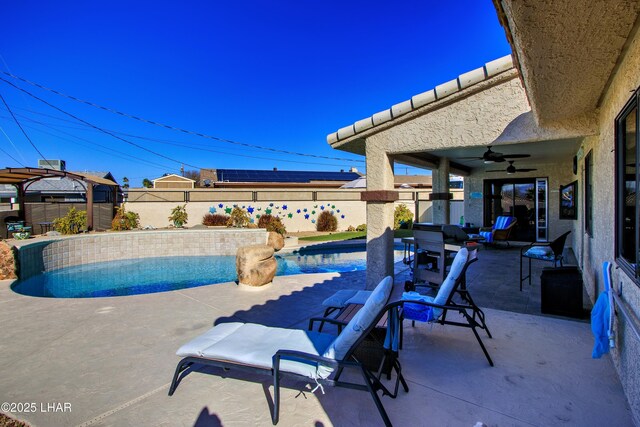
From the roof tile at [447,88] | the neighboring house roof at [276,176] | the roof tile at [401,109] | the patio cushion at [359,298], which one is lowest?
the patio cushion at [359,298]

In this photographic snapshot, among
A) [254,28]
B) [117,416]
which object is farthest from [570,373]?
[254,28]

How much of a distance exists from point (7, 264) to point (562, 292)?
12.0 m

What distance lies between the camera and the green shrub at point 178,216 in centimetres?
1775

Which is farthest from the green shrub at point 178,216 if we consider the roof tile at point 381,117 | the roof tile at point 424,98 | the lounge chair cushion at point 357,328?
the lounge chair cushion at point 357,328

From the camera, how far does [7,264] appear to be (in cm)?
805

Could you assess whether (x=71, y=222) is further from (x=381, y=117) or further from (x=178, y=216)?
(x=381, y=117)

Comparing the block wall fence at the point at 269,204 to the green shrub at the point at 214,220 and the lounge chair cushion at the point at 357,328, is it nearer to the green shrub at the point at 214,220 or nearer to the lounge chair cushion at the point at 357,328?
the green shrub at the point at 214,220

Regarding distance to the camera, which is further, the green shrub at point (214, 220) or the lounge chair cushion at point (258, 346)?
the green shrub at point (214, 220)

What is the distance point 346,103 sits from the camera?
3303 cm

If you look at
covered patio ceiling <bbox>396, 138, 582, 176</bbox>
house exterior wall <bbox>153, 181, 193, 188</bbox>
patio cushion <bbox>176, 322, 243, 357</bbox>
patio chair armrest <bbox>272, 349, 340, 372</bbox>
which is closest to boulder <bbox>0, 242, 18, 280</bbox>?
patio cushion <bbox>176, 322, 243, 357</bbox>

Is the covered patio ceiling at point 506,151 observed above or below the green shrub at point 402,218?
above

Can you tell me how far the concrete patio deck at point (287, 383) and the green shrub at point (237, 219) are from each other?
12463 mm

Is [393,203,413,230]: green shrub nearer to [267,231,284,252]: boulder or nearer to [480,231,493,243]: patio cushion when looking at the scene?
[480,231,493,243]: patio cushion

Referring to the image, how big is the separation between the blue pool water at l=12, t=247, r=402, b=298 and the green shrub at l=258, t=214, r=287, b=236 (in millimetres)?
2906
